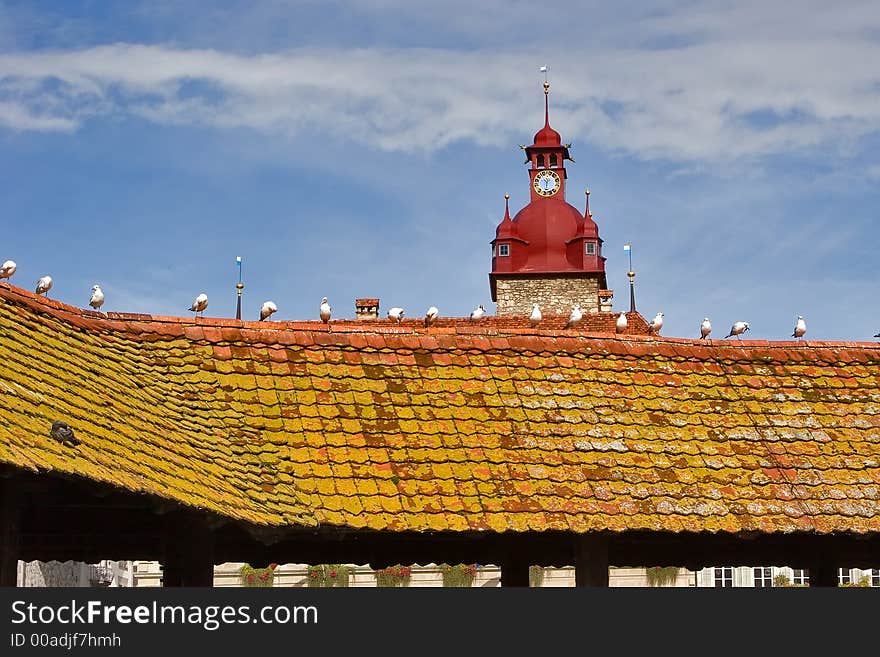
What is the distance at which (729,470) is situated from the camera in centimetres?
1132

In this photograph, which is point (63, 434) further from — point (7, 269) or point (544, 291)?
point (544, 291)

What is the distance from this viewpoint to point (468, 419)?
11406 mm

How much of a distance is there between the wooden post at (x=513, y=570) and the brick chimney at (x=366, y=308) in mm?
33179

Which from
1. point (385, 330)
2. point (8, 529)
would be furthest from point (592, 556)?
point (8, 529)

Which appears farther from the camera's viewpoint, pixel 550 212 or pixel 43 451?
pixel 550 212

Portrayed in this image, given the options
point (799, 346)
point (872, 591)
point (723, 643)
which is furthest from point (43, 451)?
point (799, 346)

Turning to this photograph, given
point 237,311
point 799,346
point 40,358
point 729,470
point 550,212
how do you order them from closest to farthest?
point 40,358 → point 729,470 → point 799,346 → point 237,311 → point 550,212

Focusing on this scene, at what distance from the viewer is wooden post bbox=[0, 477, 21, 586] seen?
320 inches

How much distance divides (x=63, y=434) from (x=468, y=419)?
429cm

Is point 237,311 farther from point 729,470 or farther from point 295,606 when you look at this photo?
point 295,606

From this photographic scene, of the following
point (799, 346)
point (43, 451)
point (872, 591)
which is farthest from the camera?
point (799, 346)

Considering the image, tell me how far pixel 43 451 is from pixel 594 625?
121 inches

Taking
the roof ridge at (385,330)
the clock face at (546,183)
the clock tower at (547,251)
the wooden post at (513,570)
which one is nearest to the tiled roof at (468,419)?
the roof ridge at (385,330)

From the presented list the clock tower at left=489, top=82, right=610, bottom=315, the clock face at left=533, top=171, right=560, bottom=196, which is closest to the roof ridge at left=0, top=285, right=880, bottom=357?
the clock tower at left=489, top=82, right=610, bottom=315
